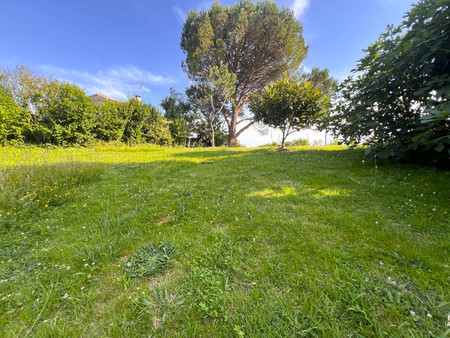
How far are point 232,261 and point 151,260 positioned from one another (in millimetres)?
921

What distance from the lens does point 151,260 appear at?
185cm

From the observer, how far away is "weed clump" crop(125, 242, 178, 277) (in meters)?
1.74

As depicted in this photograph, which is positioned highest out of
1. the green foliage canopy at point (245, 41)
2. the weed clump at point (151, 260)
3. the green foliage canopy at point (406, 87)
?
the green foliage canopy at point (245, 41)

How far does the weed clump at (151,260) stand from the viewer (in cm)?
174

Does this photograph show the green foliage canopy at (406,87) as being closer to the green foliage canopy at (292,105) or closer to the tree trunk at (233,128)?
the green foliage canopy at (292,105)

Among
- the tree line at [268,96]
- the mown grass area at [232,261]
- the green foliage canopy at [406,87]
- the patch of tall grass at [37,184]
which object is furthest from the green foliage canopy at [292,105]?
the patch of tall grass at [37,184]

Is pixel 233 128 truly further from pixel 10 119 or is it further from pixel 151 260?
pixel 151 260

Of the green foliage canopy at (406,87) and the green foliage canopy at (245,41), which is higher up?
the green foliage canopy at (245,41)

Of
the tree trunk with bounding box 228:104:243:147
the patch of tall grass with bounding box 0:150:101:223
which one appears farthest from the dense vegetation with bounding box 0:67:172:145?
the tree trunk with bounding box 228:104:243:147

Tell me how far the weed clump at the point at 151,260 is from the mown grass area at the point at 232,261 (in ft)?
0.07

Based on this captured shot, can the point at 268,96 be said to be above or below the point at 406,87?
above

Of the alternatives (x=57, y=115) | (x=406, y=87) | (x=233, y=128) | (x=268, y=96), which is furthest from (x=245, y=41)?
(x=57, y=115)

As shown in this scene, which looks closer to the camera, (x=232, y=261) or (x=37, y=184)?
(x=232, y=261)

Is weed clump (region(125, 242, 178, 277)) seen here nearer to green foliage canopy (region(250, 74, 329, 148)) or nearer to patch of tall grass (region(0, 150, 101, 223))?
patch of tall grass (region(0, 150, 101, 223))
